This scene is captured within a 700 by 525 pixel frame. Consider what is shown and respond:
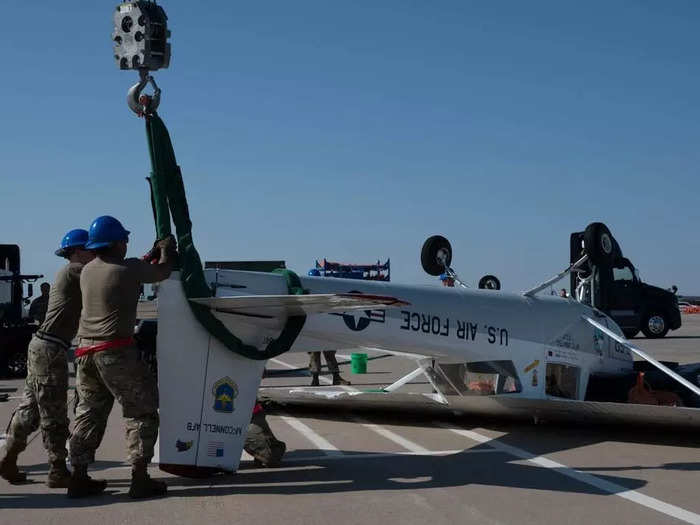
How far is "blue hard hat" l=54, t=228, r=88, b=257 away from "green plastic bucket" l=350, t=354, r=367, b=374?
9.96m

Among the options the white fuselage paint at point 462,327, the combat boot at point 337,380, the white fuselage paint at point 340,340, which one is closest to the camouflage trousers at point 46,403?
the white fuselage paint at point 340,340

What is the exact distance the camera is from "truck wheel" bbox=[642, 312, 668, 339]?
2809 centimetres

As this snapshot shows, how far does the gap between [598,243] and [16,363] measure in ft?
40.6

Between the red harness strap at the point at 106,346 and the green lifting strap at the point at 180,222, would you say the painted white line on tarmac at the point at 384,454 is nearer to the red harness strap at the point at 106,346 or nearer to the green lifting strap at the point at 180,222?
the green lifting strap at the point at 180,222

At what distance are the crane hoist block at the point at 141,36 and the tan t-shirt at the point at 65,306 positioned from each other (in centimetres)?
180

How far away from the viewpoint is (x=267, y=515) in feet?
18.8

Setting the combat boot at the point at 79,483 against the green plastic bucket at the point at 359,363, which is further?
the green plastic bucket at the point at 359,363

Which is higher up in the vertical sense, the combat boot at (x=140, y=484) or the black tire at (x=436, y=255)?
the black tire at (x=436, y=255)

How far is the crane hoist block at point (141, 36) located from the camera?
673 centimetres

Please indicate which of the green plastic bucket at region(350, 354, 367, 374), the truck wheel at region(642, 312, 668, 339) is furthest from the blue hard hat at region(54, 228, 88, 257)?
the truck wheel at region(642, 312, 668, 339)

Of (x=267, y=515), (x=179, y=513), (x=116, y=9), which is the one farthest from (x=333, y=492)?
(x=116, y=9)

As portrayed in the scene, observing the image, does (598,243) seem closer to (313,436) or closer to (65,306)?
(313,436)

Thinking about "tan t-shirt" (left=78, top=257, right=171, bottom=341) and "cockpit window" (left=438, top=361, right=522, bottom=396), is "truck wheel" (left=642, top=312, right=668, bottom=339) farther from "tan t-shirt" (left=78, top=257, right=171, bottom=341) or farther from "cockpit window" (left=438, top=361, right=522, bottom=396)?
"tan t-shirt" (left=78, top=257, right=171, bottom=341)

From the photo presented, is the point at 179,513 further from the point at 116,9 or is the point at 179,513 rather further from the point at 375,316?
the point at 116,9
